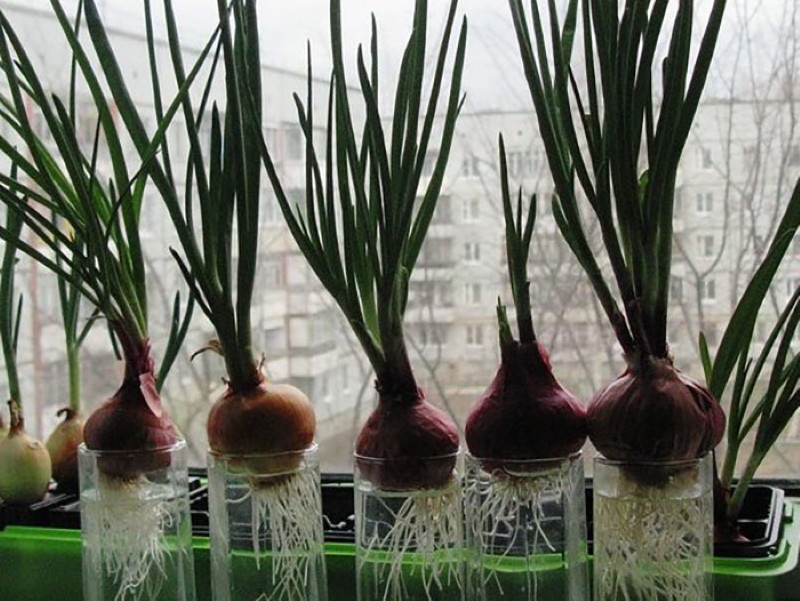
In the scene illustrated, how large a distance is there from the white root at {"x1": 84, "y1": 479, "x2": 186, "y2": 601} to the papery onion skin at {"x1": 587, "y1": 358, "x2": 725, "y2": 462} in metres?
0.34

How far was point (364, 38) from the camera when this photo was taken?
3.40ft

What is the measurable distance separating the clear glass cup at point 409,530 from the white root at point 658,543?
11 centimetres

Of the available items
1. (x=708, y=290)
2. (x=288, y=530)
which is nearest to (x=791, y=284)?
(x=708, y=290)

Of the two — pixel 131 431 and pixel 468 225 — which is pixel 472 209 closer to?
pixel 468 225

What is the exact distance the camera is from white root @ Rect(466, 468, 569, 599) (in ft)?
2.40

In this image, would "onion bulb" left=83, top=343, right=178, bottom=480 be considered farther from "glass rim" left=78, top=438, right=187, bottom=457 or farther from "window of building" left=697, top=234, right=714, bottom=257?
"window of building" left=697, top=234, right=714, bottom=257

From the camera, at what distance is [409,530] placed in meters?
0.76

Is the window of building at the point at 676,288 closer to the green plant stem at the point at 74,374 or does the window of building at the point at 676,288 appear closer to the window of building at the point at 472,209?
the window of building at the point at 472,209

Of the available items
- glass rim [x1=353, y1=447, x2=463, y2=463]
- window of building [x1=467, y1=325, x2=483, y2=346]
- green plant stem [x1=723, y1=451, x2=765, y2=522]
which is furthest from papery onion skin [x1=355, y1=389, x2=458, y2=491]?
window of building [x1=467, y1=325, x2=483, y2=346]

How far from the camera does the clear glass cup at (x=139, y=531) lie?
82 centimetres

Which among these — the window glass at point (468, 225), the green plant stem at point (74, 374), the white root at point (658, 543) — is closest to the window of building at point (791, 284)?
the window glass at point (468, 225)

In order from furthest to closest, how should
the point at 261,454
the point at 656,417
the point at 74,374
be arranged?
the point at 74,374 → the point at 261,454 → the point at 656,417

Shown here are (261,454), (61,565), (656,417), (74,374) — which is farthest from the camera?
(74,374)

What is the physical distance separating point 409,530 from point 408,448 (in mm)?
67
